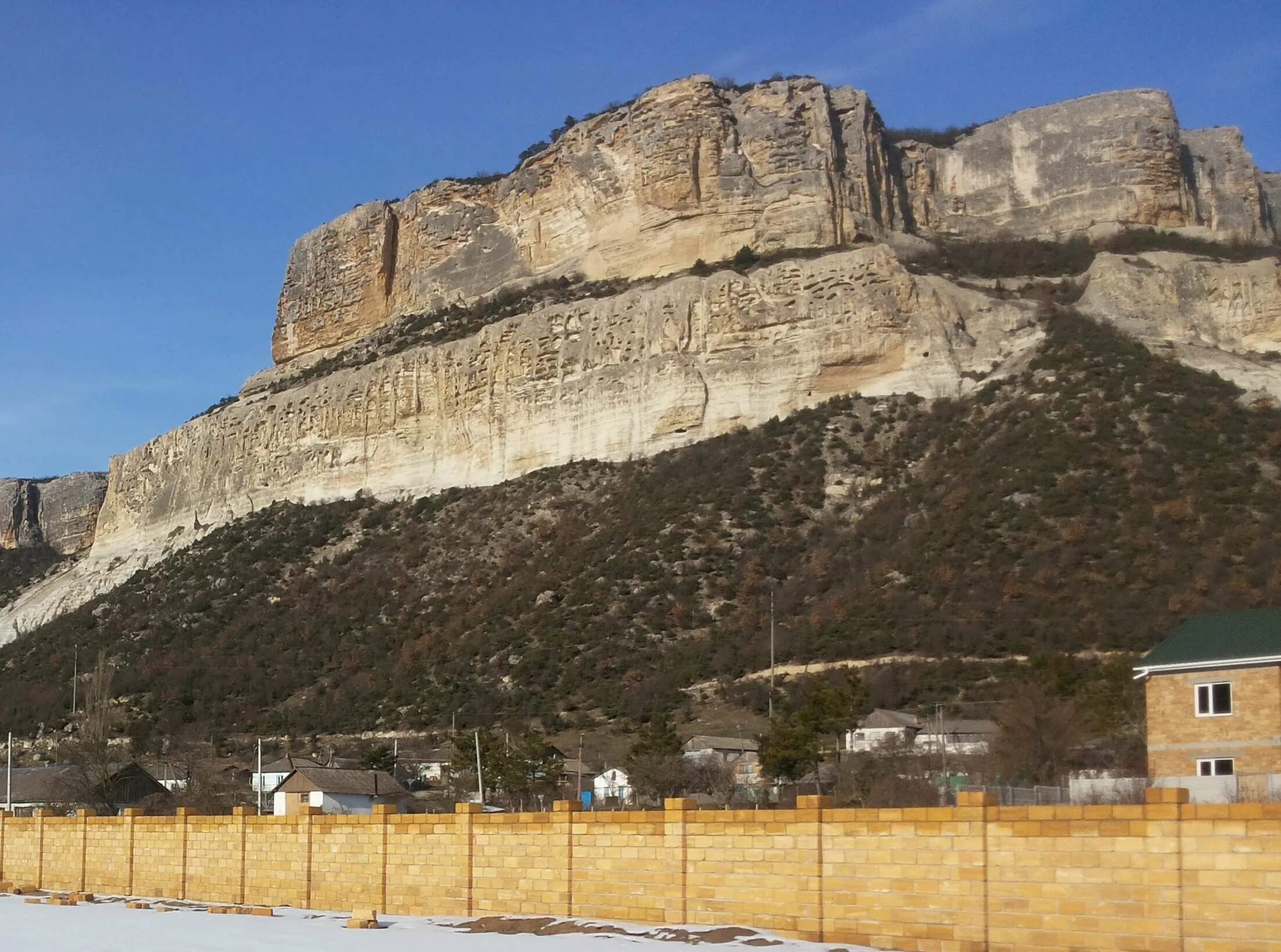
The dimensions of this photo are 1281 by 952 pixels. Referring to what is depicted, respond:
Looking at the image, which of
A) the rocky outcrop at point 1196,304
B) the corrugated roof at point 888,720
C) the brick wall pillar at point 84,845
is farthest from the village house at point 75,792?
the rocky outcrop at point 1196,304

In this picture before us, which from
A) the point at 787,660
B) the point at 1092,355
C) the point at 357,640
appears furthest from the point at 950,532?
the point at 357,640

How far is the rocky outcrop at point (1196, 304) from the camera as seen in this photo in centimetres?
6072

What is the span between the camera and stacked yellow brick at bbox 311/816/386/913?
23047mm

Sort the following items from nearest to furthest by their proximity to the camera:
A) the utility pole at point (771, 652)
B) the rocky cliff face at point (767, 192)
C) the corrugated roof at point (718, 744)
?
the corrugated roof at point (718, 744)
the utility pole at point (771, 652)
the rocky cliff face at point (767, 192)

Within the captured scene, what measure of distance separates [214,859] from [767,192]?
51.1 metres

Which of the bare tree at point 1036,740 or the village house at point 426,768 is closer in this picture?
the bare tree at point 1036,740

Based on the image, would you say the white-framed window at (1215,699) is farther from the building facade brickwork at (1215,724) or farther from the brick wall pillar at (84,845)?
the brick wall pillar at (84,845)

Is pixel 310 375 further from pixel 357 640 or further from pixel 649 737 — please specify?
pixel 649 737

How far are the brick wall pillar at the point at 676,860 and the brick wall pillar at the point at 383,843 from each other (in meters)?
5.31

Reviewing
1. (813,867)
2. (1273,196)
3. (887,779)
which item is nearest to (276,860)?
(813,867)

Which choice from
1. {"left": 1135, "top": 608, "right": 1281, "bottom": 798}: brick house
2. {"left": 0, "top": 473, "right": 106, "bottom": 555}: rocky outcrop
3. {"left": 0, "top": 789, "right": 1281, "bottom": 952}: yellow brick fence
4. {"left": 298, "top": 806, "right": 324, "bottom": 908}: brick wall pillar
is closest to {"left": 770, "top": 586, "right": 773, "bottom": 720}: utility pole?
{"left": 1135, "top": 608, "right": 1281, "bottom": 798}: brick house

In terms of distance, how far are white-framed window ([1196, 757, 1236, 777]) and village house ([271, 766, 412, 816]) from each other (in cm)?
2102

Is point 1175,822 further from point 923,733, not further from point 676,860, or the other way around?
point 923,733

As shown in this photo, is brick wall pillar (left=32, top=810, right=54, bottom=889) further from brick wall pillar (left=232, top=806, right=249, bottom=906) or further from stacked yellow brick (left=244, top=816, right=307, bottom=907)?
stacked yellow brick (left=244, top=816, right=307, bottom=907)
